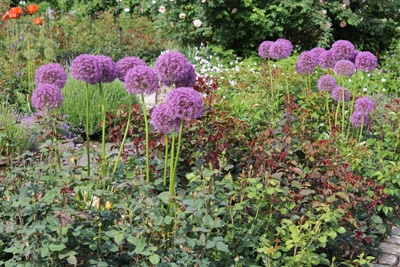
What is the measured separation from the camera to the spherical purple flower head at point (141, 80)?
3.03 m

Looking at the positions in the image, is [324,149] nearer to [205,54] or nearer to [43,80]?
[43,80]

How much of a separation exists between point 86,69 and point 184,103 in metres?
0.66

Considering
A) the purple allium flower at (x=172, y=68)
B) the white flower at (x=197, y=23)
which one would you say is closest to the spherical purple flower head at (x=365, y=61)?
the purple allium flower at (x=172, y=68)

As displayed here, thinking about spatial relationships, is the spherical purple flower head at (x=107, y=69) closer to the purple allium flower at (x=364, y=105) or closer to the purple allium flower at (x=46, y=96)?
the purple allium flower at (x=46, y=96)

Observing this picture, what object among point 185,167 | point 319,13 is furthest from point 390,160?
point 319,13

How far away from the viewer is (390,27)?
9.05m

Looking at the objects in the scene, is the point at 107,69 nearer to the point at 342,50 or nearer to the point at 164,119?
the point at 164,119

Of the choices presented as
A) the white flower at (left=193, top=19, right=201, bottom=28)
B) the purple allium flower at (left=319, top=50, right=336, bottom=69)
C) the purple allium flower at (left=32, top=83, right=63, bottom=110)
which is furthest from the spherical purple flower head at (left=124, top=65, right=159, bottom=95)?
the white flower at (left=193, top=19, right=201, bottom=28)

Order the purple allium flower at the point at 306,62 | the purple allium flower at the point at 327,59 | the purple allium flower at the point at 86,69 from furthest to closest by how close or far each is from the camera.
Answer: the purple allium flower at the point at 306,62, the purple allium flower at the point at 327,59, the purple allium flower at the point at 86,69

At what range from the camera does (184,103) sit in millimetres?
2779

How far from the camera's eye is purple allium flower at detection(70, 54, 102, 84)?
3.13 metres

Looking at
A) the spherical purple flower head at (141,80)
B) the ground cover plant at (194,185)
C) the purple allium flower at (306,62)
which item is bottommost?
the ground cover plant at (194,185)

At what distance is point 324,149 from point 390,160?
2.93ft

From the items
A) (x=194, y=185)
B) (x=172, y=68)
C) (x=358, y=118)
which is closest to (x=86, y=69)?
(x=172, y=68)
